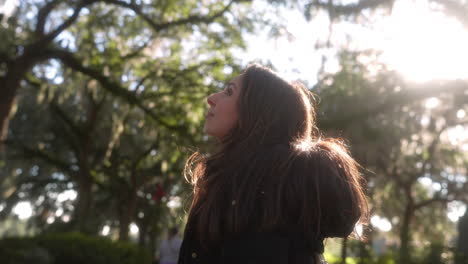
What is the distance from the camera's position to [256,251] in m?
1.66

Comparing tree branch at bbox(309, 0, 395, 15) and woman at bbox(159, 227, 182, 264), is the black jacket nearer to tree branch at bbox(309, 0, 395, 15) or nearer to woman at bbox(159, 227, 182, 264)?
woman at bbox(159, 227, 182, 264)

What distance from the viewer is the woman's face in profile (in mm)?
2154

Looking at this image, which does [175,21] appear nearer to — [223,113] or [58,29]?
[58,29]

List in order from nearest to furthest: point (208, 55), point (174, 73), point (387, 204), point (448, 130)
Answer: point (174, 73), point (208, 55), point (448, 130), point (387, 204)

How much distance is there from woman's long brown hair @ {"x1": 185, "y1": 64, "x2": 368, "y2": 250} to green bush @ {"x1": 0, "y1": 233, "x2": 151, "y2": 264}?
26.5ft

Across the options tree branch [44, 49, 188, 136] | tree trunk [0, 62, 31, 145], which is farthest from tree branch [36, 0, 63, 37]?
tree trunk [0, 62, 31, 145]

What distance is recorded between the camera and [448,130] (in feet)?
64.8

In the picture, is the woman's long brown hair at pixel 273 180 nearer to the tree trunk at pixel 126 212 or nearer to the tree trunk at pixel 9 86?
the tree trunk at pixel 9 86

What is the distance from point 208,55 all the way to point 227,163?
45.1 ft

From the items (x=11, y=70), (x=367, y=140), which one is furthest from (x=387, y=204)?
(x=11, y=70)

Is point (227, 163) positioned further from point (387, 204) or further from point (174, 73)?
point (387, 204)

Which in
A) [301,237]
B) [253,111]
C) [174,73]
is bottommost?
[301,237]

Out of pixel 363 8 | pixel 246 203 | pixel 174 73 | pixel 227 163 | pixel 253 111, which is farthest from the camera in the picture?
pixel 174 73

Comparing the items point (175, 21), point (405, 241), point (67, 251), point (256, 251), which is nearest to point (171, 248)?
point (67, 251)
